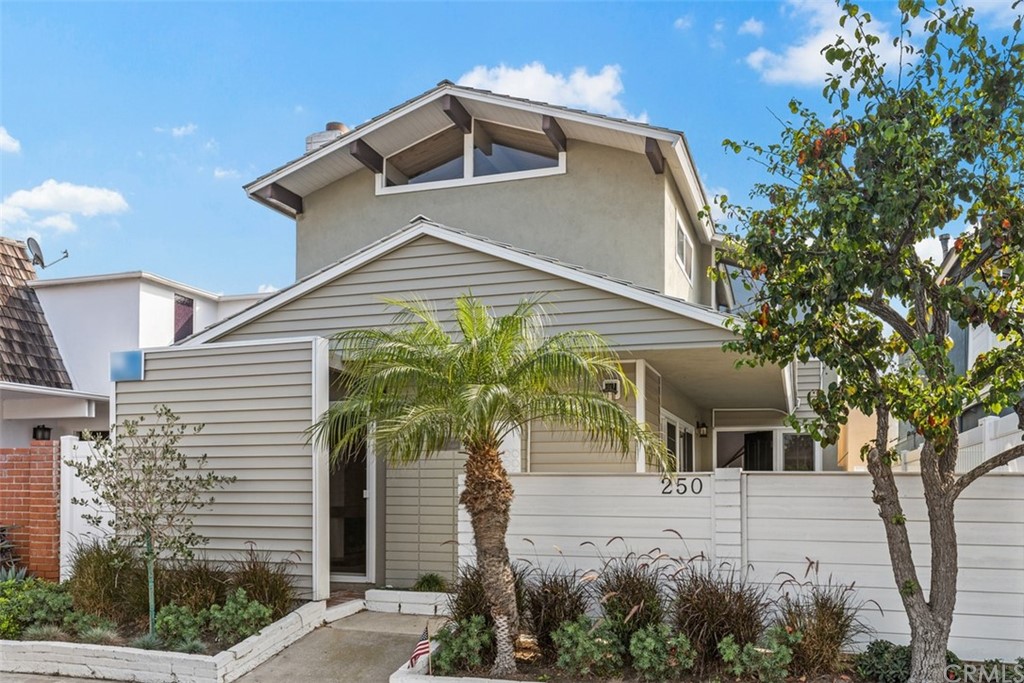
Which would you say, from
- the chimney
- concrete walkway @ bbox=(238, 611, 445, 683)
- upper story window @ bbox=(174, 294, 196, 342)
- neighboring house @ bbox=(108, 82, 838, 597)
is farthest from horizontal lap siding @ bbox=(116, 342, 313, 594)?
upper story window @ bbox=(174, 294, 196, 342)

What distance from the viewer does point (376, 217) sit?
1328 cm

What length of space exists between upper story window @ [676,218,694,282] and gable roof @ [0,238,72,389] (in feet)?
36.7

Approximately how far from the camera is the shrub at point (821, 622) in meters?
6.84

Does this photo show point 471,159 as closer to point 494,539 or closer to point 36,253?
point 494,539

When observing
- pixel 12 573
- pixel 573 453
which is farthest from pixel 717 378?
pixel 12 573

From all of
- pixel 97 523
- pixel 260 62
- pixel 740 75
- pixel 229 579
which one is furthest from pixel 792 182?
pixel 260 62

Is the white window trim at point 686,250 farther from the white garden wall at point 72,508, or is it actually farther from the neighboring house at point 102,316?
the white garden wall at point 72,508

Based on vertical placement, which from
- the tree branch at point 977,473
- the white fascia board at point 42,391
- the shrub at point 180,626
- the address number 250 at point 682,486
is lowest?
the shrub at point 180,626

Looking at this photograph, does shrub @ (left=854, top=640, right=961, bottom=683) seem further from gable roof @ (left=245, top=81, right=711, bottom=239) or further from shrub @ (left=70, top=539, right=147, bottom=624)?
shrub @ (left=70, top=539, right=147, bottom=624)

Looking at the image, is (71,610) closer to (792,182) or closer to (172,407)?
(172,407)

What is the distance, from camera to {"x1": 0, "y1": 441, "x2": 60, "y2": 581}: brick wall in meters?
10.5

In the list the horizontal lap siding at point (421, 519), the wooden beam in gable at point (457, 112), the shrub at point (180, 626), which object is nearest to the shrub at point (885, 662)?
the horizontal lap siding at point (421, 519)

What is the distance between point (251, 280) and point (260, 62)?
665 cm

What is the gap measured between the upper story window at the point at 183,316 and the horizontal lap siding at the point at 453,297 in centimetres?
680
